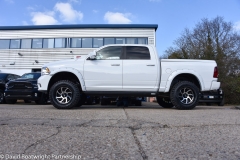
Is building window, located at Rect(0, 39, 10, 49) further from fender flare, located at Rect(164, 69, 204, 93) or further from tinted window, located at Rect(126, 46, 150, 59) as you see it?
fender flare, located at Rect(164, 69, 204, 93)

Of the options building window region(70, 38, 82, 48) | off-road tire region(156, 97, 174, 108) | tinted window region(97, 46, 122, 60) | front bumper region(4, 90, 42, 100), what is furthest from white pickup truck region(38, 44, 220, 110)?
building window region(70, 38, 82, 48)

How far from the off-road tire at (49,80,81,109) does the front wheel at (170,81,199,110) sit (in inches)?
108

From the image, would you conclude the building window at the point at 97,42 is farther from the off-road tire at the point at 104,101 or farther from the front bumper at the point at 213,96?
the off-road tire at the point at 104,101

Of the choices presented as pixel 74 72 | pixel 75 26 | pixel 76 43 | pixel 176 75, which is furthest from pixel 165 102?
pixel 75 26

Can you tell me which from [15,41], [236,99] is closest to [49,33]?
[15,41]

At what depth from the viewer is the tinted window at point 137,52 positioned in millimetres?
7090

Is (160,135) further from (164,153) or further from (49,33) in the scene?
(49,33)

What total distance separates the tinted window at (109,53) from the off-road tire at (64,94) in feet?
3.77

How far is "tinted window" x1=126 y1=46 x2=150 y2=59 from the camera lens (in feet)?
23.3

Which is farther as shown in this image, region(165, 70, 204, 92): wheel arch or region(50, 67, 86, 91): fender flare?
region(165, 70, 204, 92): wheel arch

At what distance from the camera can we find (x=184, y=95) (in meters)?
7.08

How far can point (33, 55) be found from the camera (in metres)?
25.1

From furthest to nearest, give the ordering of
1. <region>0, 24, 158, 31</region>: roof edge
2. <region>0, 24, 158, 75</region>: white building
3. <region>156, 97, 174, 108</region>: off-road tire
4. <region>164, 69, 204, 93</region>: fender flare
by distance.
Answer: <region>0, 24, 158, 75</region>: white building, <region>0, 24, 158, 31</region>: roof edge, <region>156, 97, 174, 108</region>: off-road tire, <region>164, 69, 204, 93</region>: fender flare

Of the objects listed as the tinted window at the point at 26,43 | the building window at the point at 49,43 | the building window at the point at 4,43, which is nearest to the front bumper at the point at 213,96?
the building window at the point at 49,43
